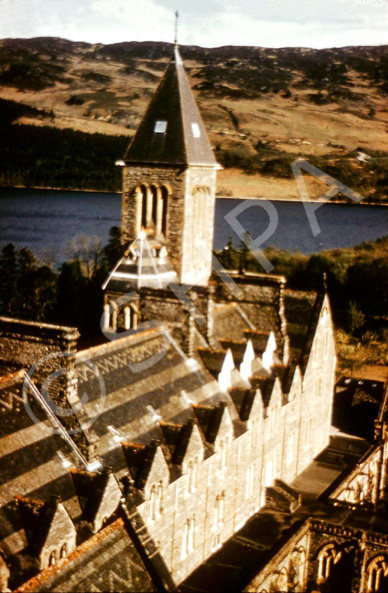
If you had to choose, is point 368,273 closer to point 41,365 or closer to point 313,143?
point 313,143

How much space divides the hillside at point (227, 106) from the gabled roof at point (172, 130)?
11.2 m

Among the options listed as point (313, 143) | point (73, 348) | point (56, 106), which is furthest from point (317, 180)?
point (73, 348)

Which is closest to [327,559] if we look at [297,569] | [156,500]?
[297,569]

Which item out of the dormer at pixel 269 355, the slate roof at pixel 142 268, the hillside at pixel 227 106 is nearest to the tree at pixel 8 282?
the hillside at pixel 227 106

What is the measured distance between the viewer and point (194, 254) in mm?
31078

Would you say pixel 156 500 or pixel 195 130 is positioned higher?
pixel 195 130

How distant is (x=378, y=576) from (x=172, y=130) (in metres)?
19.8

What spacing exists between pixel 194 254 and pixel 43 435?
15.6 metres

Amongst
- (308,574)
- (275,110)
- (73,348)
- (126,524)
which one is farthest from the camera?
(275,110)

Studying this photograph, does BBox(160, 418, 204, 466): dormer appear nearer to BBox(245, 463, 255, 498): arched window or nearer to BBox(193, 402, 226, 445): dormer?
BBox(193, 402, 226, 445): dormer

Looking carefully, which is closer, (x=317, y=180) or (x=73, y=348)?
(x=73, y=348)

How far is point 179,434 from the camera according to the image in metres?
20.3

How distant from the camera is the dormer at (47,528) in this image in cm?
1410

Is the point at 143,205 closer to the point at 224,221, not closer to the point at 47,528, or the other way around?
the point at 47,528
